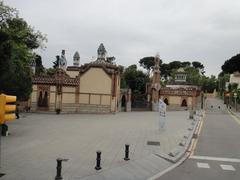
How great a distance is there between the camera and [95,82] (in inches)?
1955

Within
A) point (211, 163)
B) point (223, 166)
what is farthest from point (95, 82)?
point (223, 166)

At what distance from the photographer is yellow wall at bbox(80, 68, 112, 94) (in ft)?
162

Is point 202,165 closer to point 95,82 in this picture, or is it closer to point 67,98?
point 95,82

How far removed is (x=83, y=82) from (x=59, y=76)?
3.09m

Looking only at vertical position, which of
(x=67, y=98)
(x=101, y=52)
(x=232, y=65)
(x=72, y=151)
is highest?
(x=232, y=65)

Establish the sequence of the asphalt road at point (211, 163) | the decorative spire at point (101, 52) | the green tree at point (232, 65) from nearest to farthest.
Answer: the asphalt road at point (211, 163), the decorative spire at point (101, 52), the green tree at point (232, 65)

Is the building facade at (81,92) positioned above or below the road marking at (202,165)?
above

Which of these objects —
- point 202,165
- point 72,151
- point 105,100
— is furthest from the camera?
point 105,100

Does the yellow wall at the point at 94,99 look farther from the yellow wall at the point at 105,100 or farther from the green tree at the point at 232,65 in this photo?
the green tree at the point at 232,65

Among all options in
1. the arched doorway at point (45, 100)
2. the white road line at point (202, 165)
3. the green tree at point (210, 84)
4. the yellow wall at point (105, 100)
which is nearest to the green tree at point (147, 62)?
the green tree at point (210, 84)

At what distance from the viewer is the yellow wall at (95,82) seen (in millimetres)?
49500

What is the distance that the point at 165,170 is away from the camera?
50.2ft

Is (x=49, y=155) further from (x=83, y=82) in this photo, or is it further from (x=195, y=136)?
(x=83, y=82)

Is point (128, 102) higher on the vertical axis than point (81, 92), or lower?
lower
